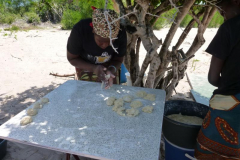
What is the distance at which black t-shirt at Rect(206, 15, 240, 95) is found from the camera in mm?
1310

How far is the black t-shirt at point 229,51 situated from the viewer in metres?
1.31

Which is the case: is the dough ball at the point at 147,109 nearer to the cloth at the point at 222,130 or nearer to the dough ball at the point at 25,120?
the cloth at the point at 222,130

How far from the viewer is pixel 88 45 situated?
7.30ft

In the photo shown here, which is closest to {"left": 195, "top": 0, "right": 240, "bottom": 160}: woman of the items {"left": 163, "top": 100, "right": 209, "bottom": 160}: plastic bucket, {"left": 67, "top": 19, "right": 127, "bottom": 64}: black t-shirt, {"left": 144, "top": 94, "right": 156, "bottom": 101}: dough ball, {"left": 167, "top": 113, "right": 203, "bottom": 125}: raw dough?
{"left": 163, "top": 100, "right": 209, "bottom": 160}: plastic bucket

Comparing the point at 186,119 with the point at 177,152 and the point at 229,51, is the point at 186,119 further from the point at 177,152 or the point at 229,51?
the point at 229,51

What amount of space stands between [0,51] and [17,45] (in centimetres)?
127

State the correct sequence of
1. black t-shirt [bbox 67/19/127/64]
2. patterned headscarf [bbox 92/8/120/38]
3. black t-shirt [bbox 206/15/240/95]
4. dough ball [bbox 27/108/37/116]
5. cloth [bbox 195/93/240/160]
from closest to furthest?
black t-shirt [bbox 206/15/240/95] < cloth [bbox 195/93/240/160] < dough ball [bbox 27/108/37/116] < patterned headscarf [bbox 92/8/120/38] < black t-shirt [bbox 67/19/127/64]

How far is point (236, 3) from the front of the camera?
1.38m

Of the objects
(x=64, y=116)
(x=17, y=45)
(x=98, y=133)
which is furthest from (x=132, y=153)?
(x=17, y=45)

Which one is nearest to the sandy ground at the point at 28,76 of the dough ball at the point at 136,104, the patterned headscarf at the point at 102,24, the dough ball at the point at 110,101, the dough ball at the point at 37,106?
the dough ball at the point at 37,106

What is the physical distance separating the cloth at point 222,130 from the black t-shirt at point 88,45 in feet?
4.01

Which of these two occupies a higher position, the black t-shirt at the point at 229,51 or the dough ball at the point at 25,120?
the black t-shirt at the point at 229,51

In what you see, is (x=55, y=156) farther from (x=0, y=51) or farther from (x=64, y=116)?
(x=0, y=51)

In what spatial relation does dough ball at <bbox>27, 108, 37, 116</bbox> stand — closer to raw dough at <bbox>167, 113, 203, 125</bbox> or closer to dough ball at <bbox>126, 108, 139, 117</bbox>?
dough ball at <bbox>126, 108, 139, 117</bbox>
